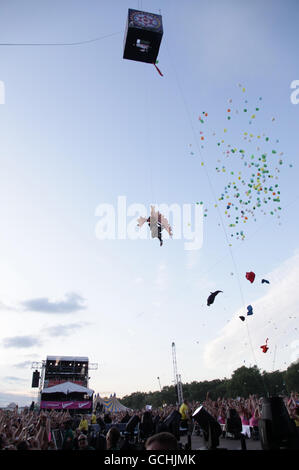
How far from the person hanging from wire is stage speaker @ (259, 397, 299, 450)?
686cm

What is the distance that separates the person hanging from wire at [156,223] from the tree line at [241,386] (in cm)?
5878

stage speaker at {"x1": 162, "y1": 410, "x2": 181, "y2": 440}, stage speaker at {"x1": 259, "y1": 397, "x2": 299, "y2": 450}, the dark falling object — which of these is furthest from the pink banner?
stage speaker at {"x1": 259, "y1": 397, "x2": 299, "y2": 450}

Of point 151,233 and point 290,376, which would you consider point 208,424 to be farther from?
point 290,376

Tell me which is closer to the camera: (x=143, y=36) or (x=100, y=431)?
(x=100, y=431)

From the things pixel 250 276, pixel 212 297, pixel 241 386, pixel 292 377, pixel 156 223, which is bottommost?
pixel 212 297

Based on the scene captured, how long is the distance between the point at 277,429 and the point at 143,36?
13345 mm

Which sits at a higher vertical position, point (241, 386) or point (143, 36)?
point (143, 36)

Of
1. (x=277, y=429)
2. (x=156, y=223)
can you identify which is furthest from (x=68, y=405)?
(x=277, y=429)

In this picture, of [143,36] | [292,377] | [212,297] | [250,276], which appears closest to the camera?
[212,297]

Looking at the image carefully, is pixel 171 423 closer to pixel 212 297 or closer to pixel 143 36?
pixel 212 297

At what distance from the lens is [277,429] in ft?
16.9

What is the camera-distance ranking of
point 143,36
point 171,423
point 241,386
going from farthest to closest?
point 241,386
point 143,36
point 171,423

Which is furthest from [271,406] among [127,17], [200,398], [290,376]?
[200,398]

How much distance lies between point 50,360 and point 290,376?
6727 centimetres
